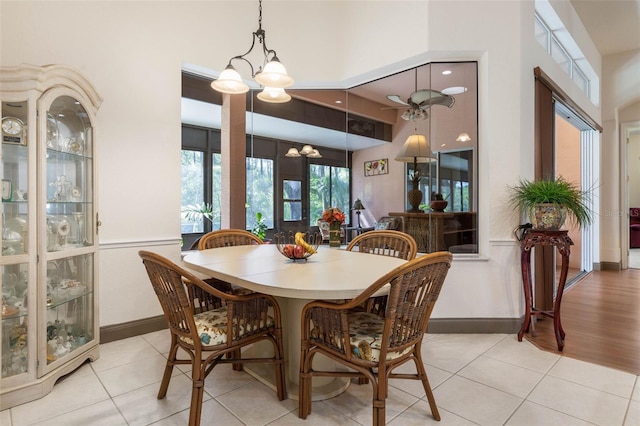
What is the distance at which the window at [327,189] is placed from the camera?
4121mm

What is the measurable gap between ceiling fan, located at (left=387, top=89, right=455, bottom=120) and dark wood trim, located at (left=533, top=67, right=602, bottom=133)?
2.93 ft

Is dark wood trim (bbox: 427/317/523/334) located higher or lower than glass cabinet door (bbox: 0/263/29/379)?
lower

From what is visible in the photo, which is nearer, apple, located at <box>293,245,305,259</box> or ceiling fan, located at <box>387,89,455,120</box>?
apple, located at <box>293,245,305,259</box>

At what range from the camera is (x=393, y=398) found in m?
1.97

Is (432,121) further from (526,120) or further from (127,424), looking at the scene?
(127,424)

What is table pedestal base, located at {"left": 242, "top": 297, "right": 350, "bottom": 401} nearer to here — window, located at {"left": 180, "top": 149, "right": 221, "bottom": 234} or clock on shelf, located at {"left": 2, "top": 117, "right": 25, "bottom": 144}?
clock on shelf, located at {"left": 2, "top": 117, "right": 25, "bottom": 144}

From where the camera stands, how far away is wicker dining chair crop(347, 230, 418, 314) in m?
2.24

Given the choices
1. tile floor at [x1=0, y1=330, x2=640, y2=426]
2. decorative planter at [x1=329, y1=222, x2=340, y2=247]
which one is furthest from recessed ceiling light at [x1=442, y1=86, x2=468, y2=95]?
tile floor at [x1=0, y1=330, x2=640, y2=426]

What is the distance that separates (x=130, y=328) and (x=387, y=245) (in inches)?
91.3

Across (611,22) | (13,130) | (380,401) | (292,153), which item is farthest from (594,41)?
(13,130)

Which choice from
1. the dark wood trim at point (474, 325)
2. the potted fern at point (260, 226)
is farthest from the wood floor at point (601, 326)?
the potted fern at point (260, 226)

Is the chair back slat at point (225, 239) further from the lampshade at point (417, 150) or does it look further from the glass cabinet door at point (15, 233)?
the lampshade at point (417, 150)

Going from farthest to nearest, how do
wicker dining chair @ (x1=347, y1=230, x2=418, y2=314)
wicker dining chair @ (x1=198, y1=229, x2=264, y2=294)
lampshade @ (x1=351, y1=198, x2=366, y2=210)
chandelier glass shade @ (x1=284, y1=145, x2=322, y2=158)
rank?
chandelier glass shade @ (x1=284, y1=145, x2=322, y2=158)
lampshade @ (x1=351, y1=198, x2=366, y2=210)
wicker dining chair @ (x1=198, y1=229, x2=264, y2=294)
wicker dining chair @ (x1=347, y1=230, x2=418, y2=314)

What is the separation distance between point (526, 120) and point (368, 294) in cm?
265
